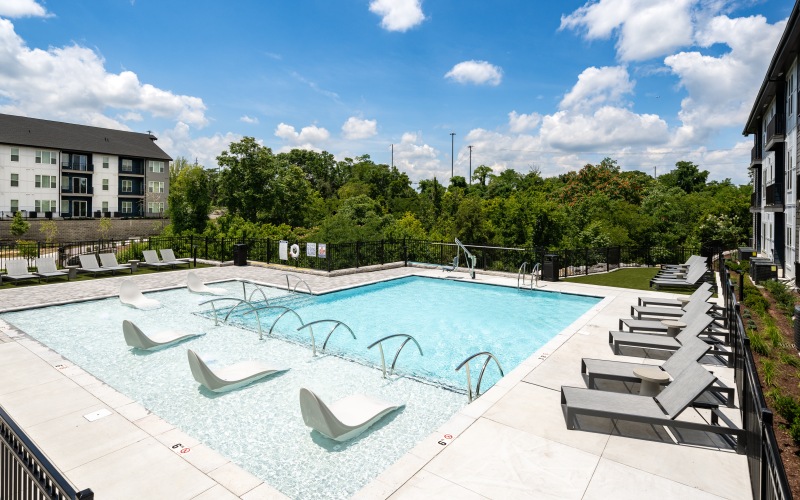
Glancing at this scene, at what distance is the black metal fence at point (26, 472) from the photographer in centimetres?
243

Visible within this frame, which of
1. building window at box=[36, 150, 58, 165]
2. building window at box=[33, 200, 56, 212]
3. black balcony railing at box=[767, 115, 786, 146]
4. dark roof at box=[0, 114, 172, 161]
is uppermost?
dark roof at box=[0, 114, 172, 161]

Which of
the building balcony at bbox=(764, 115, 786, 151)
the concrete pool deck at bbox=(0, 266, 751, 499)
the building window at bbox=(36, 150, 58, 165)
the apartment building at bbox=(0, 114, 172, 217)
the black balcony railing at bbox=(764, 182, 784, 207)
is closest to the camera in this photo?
the concrete pool deck at bbox=(0, 266, 751, 499)

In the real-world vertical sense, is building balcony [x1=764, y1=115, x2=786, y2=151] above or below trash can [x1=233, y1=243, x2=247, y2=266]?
above

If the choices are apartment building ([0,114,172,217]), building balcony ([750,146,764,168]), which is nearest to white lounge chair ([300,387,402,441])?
building balcony ([750,146,764,168])

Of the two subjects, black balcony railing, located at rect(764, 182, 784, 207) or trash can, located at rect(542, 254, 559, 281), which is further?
black balcony railing, located at rect(764, 182, 784, 207)

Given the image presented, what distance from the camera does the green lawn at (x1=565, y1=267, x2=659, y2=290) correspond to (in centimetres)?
1706

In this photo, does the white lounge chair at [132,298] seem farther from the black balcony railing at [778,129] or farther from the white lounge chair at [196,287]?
the black balcony railing at [778,129]

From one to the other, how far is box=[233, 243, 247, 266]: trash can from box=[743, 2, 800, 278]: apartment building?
23.3 m

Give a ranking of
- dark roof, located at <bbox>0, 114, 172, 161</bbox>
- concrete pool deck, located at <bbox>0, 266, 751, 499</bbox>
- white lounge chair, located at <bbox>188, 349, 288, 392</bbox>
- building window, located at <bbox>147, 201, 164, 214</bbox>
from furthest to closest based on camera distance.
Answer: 1. building window, located at <bbox>147, 201, 164, 214</bbox>
2. dark roof, located at <bbox>0, 114, 172, 161</bbox>
3. white lounge chair, located at <bbox>188, 349, 288, 392</bbox>
4. concrete pool deck, located at <bbox>0, 266, 751, 499</bbox>

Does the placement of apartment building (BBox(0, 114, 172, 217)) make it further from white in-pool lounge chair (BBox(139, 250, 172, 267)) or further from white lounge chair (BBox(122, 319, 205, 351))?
white lounge chair (BBox(122, 319, 205, 351))

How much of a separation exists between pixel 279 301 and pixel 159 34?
13.3 meters

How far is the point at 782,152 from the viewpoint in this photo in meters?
22.6

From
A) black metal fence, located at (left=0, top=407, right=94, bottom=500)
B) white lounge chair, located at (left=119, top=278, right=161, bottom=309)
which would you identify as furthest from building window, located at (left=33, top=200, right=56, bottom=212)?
black metal fence, located at (left=0, top=407, right=94, bottom=500)

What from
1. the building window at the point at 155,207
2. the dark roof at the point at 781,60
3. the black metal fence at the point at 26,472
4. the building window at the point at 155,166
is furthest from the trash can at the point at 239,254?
the building window at the point at 155,166
